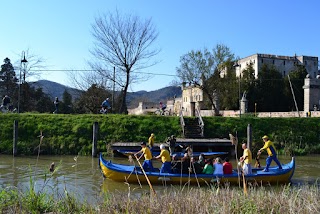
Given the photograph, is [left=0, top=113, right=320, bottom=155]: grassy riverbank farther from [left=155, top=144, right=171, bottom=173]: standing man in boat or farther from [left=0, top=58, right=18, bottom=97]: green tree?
[left=0, top=58, right=18, bottom=97]: green tree

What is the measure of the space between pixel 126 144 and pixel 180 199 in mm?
16778

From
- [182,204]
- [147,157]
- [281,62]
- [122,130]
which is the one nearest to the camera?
[182,204]

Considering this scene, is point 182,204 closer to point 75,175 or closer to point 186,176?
point 186,176

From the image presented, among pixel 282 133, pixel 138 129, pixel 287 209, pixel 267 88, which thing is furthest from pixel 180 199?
pixel 267 88

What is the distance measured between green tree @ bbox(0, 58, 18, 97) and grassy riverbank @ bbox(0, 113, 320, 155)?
2503cm

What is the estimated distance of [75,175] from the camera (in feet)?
52.2

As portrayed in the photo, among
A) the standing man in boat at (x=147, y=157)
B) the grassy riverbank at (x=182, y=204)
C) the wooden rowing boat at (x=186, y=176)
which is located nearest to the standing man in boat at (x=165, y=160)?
the wooden rowing boat at (x=186, y=176)

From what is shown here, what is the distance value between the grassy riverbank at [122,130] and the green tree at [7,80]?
82.1 ft

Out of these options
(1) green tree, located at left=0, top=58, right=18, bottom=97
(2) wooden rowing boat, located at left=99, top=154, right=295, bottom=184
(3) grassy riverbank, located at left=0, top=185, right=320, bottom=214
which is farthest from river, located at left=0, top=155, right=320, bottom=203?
(1) green tree, located at left=0, top=58, right=18, bottom=97

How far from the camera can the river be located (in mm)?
12758

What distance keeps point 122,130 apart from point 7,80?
35.0 meters

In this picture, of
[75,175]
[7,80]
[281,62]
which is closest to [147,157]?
[75,175]

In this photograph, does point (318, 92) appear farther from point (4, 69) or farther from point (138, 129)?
point (4, 69)

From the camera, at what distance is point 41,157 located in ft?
71.6
